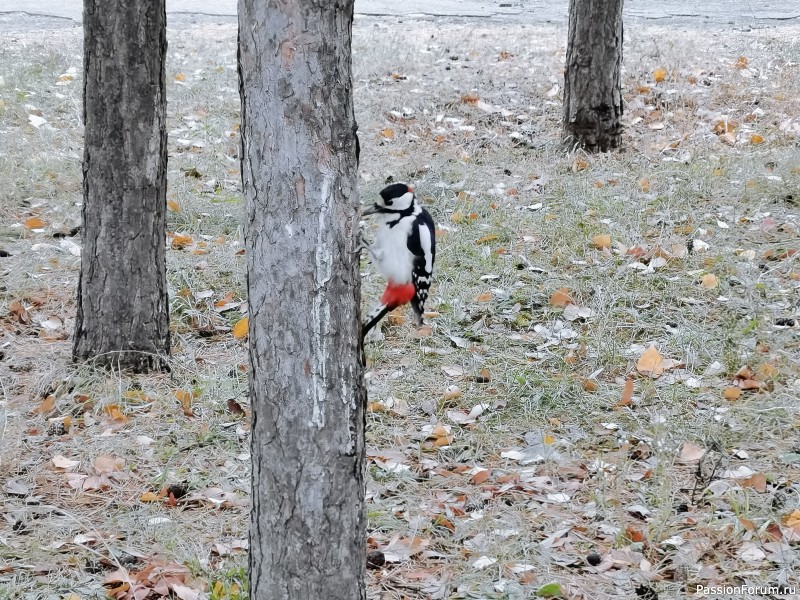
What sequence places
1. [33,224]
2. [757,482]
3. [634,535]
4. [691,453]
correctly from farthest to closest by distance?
[33,224] → [691,453] → [757,482] → [634,535]

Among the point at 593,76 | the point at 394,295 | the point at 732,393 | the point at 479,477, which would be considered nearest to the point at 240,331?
the point at 394,295

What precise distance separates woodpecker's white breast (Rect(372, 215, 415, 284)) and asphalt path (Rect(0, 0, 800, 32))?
835cm

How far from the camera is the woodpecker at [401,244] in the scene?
3670mm

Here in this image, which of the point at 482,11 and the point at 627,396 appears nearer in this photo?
the point at 627,396

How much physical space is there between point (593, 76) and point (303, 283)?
5.32 meters

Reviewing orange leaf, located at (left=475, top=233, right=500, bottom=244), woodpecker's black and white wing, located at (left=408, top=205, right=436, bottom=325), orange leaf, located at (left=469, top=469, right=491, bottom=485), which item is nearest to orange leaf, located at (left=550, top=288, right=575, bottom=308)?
orange leaf, located at (left=475, top=233, right=500, bottom=244)

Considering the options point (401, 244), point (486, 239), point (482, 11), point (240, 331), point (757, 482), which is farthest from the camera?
point (482, 11)

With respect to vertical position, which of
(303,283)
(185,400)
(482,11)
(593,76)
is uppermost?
(482,11)

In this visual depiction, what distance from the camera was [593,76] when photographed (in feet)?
22.8

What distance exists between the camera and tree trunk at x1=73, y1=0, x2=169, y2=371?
397cm

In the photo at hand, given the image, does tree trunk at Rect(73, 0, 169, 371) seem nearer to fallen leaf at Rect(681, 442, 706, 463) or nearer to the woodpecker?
the woodpecker

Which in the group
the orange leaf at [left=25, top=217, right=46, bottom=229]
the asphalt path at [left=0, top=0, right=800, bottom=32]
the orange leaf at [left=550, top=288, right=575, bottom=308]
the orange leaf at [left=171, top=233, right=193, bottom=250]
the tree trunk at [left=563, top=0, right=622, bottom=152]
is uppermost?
the asphalt path at [left=0, top=0, right=800, bottom=32]

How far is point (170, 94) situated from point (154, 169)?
4.57 meters

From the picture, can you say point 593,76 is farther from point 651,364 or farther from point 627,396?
point 627,396
